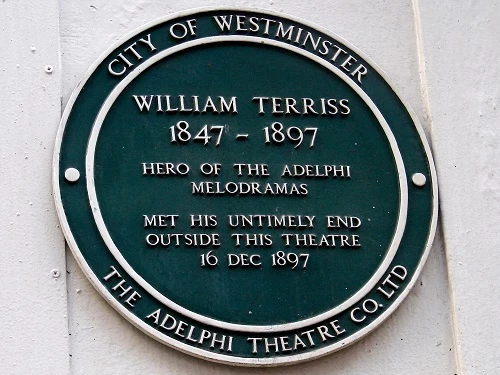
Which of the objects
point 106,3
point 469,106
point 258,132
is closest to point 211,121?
point 258,132

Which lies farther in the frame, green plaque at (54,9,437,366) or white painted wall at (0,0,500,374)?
green plaque at (54,9,437,366)

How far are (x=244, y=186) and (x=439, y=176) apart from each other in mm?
1064

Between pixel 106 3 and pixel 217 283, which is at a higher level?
pixel 106 3

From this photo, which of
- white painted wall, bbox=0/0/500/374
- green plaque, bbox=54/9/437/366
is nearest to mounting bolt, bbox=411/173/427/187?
green plaque, bbox=54/9/437/366

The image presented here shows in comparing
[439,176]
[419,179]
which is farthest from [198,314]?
A: [439,176]

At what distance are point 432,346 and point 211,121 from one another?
1617 millimetres

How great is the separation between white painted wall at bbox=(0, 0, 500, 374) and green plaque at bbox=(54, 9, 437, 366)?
118 millimetres

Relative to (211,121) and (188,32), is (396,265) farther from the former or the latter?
(188,32)

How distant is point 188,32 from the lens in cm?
665

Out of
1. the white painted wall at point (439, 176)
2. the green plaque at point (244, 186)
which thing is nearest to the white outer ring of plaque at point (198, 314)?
the green plaque at point (244, 186)

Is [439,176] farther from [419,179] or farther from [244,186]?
[244,186]

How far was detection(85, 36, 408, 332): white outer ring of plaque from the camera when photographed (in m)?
6.02

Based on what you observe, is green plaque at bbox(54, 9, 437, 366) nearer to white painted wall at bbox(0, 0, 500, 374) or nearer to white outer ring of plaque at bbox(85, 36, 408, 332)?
white outer ring of plaque at bbox(85, 36, 408, 332)

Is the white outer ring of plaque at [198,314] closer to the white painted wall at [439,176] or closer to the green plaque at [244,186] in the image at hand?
the green plaque at [244,186]
